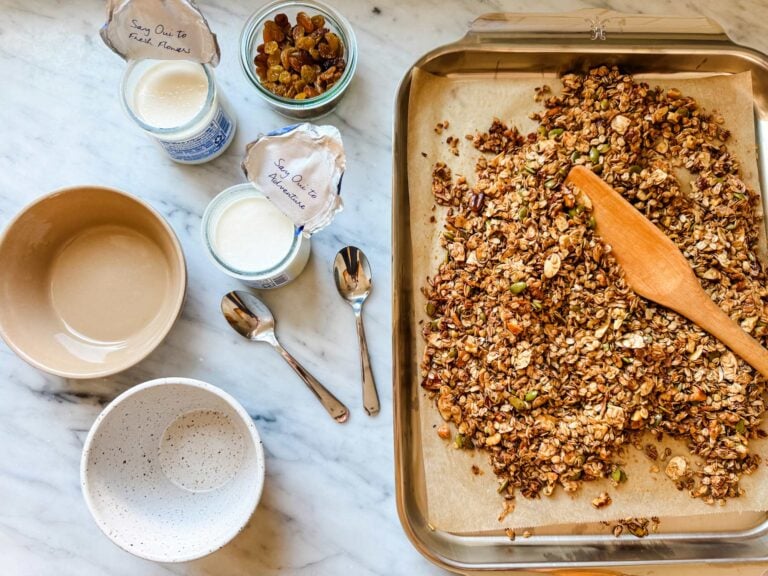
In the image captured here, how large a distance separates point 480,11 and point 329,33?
26 cm

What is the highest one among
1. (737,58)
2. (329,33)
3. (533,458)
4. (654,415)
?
(737,58)

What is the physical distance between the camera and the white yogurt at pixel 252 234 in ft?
3.31

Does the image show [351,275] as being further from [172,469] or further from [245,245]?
[172,469]

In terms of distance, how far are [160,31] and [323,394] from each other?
0.57 m

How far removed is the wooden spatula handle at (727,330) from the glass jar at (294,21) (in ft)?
1.97

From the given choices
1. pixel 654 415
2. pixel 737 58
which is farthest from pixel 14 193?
pixel 737 58

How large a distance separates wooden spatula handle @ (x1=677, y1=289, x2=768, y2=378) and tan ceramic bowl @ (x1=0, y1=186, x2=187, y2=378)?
736mm

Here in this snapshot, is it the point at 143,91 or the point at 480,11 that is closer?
the point at 143,91

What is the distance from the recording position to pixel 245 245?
40.1 inches

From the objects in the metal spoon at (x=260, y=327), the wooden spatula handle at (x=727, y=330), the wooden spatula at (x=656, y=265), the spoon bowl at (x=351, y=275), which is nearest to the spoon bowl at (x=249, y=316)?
the metal spoon at (x=260, y=327)

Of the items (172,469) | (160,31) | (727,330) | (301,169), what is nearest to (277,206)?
(301,169)

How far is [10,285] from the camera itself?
1.00m

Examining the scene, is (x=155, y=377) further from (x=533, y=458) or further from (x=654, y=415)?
(x=654, y=415)

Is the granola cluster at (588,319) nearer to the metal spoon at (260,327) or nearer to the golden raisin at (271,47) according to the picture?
the metal spoon at (260,327)
